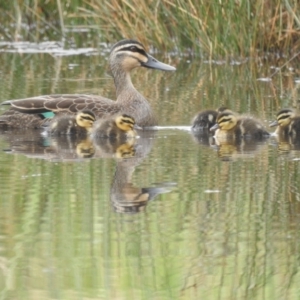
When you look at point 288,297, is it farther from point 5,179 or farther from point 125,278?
point 5,179

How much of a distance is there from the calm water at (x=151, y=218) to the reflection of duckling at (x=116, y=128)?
0.13 meters

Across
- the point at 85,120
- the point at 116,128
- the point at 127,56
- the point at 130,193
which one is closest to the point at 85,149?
the point at 116,128

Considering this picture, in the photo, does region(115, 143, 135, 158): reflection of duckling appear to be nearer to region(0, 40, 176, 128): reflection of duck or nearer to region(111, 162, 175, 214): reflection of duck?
region(111, 162, 175, 214): reflection of duck

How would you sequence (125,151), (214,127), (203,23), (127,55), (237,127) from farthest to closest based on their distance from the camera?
(203,23)
(127,55)
(214,127)
(237,127)
(125,151)

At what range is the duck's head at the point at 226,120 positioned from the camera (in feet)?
26.3

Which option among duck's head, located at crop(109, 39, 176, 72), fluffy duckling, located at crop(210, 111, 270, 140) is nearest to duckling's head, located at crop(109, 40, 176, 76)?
duck's head, located at crop(109, 39, 176, 72)

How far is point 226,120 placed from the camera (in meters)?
8.08

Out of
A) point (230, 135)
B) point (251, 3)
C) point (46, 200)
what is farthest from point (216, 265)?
point (251, 3)

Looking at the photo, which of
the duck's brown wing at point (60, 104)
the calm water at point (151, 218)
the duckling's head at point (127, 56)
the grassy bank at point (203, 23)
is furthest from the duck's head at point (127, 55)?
the grassy bank at point (203, 23)

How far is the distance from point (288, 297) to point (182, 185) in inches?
82.1

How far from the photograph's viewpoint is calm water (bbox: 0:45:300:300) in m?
4.19

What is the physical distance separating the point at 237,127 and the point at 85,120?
102 cm

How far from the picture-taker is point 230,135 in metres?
8.03

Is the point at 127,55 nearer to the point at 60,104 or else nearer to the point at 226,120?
the point at 60,104
